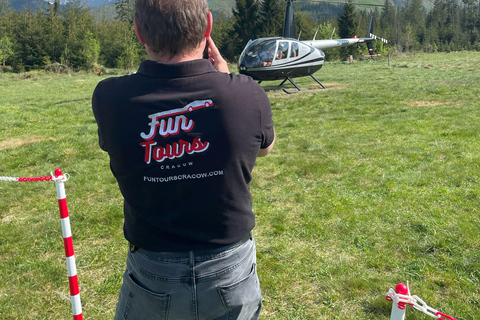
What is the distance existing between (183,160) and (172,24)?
455 millimetres

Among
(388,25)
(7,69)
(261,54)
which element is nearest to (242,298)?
(261,54)

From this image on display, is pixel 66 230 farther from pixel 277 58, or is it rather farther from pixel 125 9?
pixel 125 9

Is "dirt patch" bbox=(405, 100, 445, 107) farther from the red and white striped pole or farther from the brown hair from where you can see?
the brown hair

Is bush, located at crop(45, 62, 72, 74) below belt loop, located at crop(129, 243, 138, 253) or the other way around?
below

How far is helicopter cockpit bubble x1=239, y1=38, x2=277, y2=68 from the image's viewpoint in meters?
14.5

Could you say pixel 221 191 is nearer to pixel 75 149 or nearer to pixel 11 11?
pixel 75 149

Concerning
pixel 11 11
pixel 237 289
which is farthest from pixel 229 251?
pixel 11 11

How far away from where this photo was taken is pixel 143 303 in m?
1.45

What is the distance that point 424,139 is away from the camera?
8.18m

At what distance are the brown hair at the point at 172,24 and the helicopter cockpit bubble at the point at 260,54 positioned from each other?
44.5 feet

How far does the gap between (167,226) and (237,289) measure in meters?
0.36

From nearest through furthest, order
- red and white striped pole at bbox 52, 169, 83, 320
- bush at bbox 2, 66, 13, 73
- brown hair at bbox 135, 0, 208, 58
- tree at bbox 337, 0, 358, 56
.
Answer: brown hair at bbox 135, 0, 208, 58 → red and white striped pole at bbox 52, 169, 83, 320 → bush at bbox 2, 66, 13, 73 → tree at bbox 337, 0, 358, 56

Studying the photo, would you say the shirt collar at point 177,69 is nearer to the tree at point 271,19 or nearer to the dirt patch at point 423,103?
the dirt patch at point 423,103

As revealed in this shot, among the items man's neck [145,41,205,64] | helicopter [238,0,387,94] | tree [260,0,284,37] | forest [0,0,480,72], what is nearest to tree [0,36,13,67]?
forest [0,0,480,72]
